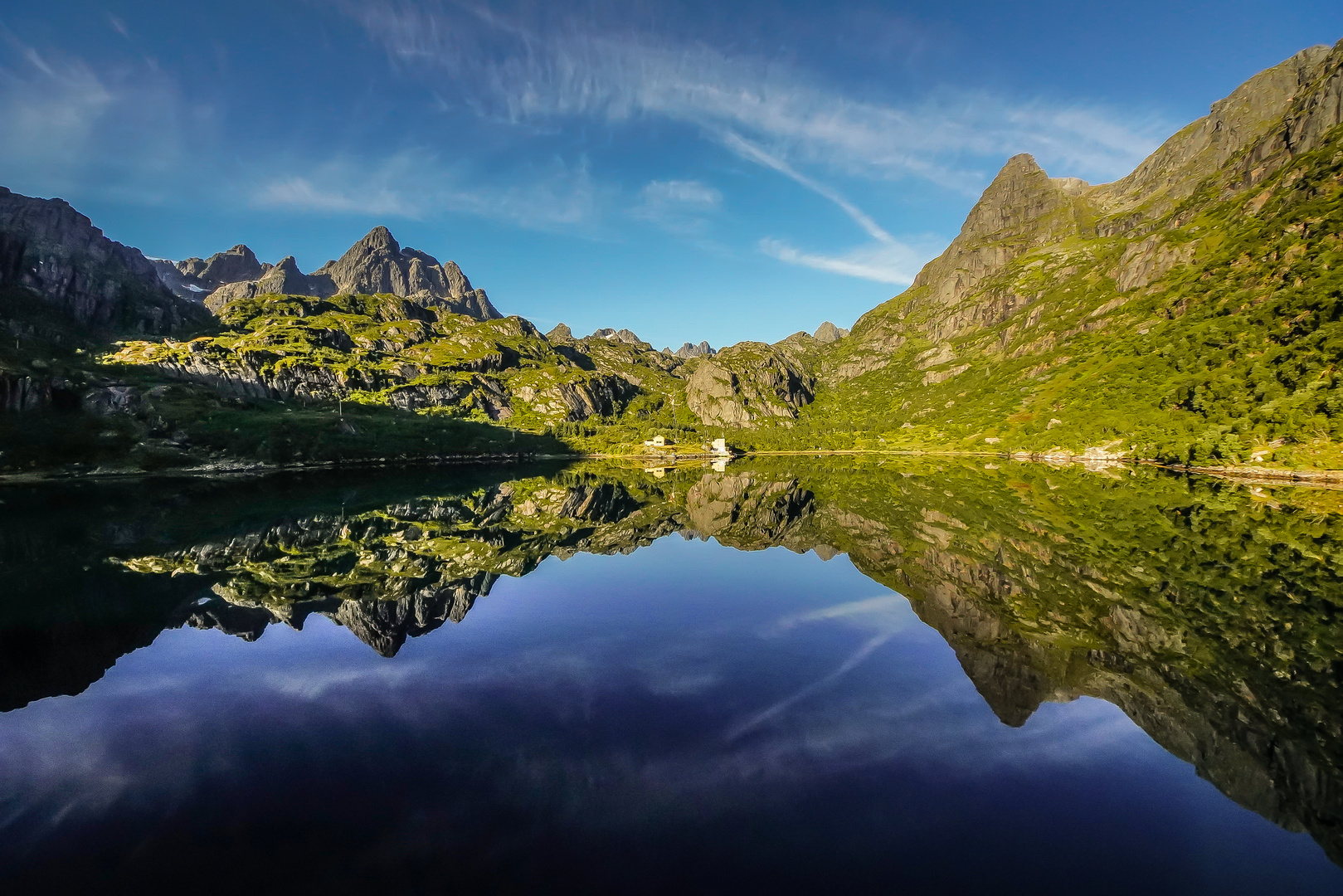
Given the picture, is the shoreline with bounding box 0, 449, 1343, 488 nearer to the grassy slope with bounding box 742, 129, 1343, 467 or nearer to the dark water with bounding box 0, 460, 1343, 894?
the grassy slope with bounding box 742, 129, 1343, 467

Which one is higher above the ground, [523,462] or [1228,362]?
[1228,362]

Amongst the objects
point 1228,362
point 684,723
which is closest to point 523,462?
point 684,723

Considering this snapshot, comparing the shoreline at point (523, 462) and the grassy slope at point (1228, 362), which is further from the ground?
the grassy slope at point (1228, 362)

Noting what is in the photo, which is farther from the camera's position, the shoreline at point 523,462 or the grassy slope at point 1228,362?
the grassy slope at point 1228,362

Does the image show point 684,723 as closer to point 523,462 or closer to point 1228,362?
point 523,462

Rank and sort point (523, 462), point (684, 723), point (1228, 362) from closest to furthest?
1. point (684, 723)
2. point (1228, 362)
3. point (523, 462)

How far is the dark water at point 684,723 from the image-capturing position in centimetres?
816

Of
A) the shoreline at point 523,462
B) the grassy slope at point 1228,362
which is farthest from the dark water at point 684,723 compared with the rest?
the grassy slope at point 1228,362

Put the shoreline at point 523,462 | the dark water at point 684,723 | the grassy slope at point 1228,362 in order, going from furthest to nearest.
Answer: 1. the grassy slope at point 1228,362
2. the shoreline at point 523,462
3. the dark water at point 684,723

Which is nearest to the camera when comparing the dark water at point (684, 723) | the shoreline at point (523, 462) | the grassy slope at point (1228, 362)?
the dark water at point (684, 723)

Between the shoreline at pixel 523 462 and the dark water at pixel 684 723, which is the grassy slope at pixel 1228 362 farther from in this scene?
the dark water at pixel 684 723

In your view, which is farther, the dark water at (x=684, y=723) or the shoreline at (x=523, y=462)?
the shoreline at (x=523, y=462)

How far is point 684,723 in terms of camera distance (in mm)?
12453

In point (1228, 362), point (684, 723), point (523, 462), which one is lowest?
point (523, 462)
